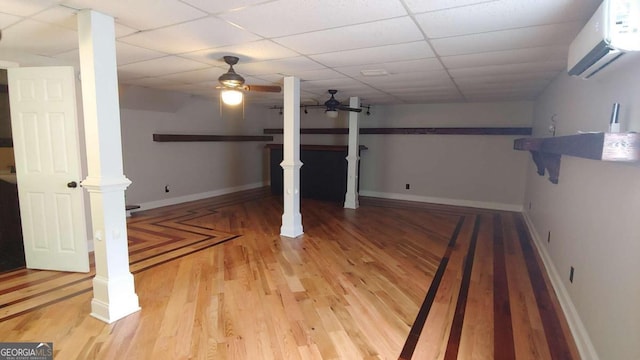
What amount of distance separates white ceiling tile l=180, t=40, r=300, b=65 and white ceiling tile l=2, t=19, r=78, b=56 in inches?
36.9

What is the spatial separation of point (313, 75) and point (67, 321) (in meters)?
3.38

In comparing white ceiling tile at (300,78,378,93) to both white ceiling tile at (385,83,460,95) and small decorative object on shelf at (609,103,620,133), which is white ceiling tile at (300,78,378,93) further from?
small decorative object on shelf at (609,103,620,133)

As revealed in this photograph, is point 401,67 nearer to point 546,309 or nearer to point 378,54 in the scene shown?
point 378,54

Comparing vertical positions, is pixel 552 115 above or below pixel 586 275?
above

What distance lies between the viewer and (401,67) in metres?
3.50

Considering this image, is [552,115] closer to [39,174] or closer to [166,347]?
[166,347]

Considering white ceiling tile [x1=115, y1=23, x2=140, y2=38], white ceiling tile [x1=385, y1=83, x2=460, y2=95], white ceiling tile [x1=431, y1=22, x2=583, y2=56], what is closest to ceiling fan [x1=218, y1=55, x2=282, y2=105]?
white ceiling tile [x1=115, y1=23, x2=140, y2=38]

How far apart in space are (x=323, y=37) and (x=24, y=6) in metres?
1.98

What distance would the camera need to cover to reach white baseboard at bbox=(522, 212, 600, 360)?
6.55 feet

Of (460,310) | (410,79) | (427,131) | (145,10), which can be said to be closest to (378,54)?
(410,79)

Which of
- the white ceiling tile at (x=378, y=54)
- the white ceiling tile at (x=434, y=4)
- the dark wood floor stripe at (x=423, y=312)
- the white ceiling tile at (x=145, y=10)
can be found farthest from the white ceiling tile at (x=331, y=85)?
the dark wood floor stripe at (x=423, y=312)

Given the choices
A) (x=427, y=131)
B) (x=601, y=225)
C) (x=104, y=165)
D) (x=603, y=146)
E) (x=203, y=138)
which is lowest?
(x=601, y=225)

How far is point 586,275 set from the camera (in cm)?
222

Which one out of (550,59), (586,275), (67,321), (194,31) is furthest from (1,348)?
(550,59)
